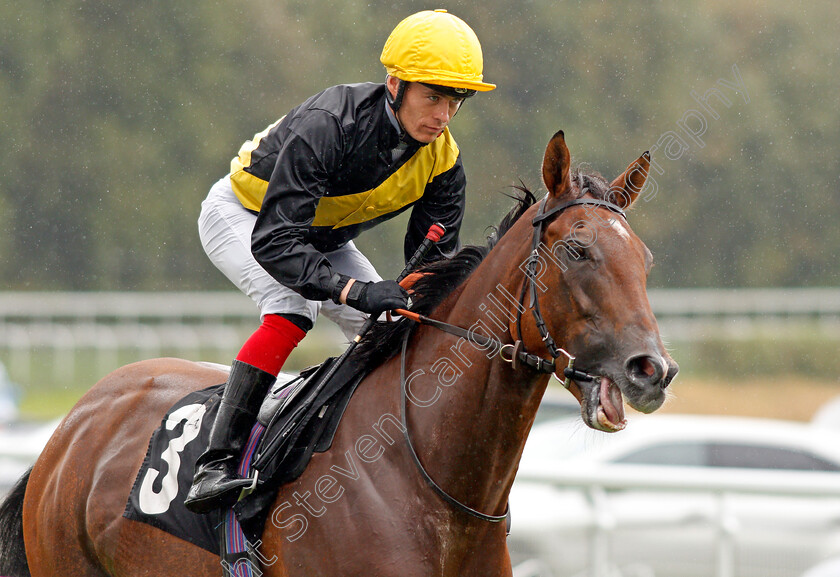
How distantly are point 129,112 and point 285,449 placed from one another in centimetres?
2158

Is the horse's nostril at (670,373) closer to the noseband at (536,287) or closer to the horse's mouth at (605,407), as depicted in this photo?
the horse's mouth at (605,407)

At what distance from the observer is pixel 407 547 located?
9.12ft

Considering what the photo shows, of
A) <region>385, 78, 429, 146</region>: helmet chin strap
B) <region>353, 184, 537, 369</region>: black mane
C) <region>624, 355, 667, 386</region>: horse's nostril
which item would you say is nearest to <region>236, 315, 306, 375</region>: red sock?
<region>353, 184, 537, 369</region>: black mane

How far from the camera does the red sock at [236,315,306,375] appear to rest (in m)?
3.15

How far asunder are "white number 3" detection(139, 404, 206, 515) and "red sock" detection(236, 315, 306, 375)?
393 mm

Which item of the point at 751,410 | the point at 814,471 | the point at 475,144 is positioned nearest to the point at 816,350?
the point at 751,410

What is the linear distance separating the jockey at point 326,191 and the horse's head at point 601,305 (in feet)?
1.55

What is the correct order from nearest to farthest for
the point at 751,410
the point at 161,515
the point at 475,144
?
the point at 161,515 → the point at 751,410 → the point at 475,144

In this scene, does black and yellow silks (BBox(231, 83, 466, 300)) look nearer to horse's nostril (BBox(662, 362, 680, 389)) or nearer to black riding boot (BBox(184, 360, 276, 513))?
black riding boot (BBox(184, 360, 276, 513))

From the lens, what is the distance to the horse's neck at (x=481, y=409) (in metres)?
2.86

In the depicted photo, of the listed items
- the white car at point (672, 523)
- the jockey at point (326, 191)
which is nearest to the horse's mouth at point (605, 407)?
the jockey at point (326, 191)

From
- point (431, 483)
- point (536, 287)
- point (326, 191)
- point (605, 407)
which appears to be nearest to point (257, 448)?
point (431, 483)

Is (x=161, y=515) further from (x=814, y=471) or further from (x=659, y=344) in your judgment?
(x=814, y=471)

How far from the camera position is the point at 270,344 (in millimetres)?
3168
